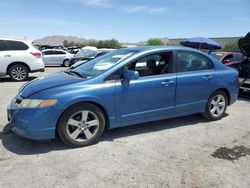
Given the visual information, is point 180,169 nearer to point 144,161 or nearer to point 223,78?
point 144,161

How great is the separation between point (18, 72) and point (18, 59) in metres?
0.51

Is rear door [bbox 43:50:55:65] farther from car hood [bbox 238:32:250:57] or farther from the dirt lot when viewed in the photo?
the dirt lot

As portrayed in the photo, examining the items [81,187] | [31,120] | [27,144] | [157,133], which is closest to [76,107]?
[31,120]

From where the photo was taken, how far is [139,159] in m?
4.10

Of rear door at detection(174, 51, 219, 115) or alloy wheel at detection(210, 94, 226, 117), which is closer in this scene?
rear door at detection(174, 51, 219, 115)

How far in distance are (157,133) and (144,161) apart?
4.04ft

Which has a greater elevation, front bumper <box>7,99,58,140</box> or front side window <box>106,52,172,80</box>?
front side window <box>106,52,172,80</box>

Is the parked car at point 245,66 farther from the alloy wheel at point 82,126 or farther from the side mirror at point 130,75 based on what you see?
the alloy wheel at point 82,126

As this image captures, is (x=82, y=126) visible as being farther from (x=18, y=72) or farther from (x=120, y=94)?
(x=18, y=72)

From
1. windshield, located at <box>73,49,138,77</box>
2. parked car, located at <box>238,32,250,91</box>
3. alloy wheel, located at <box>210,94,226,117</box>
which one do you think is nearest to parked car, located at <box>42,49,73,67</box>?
parked car, located at <box>238,32,250,91</box>

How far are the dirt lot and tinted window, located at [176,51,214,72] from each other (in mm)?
1112

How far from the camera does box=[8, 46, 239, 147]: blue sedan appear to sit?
13.9 ft

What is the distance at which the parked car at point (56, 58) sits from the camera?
2231 cm

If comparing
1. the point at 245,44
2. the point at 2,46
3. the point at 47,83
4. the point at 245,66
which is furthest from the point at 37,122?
the point at 2,46
